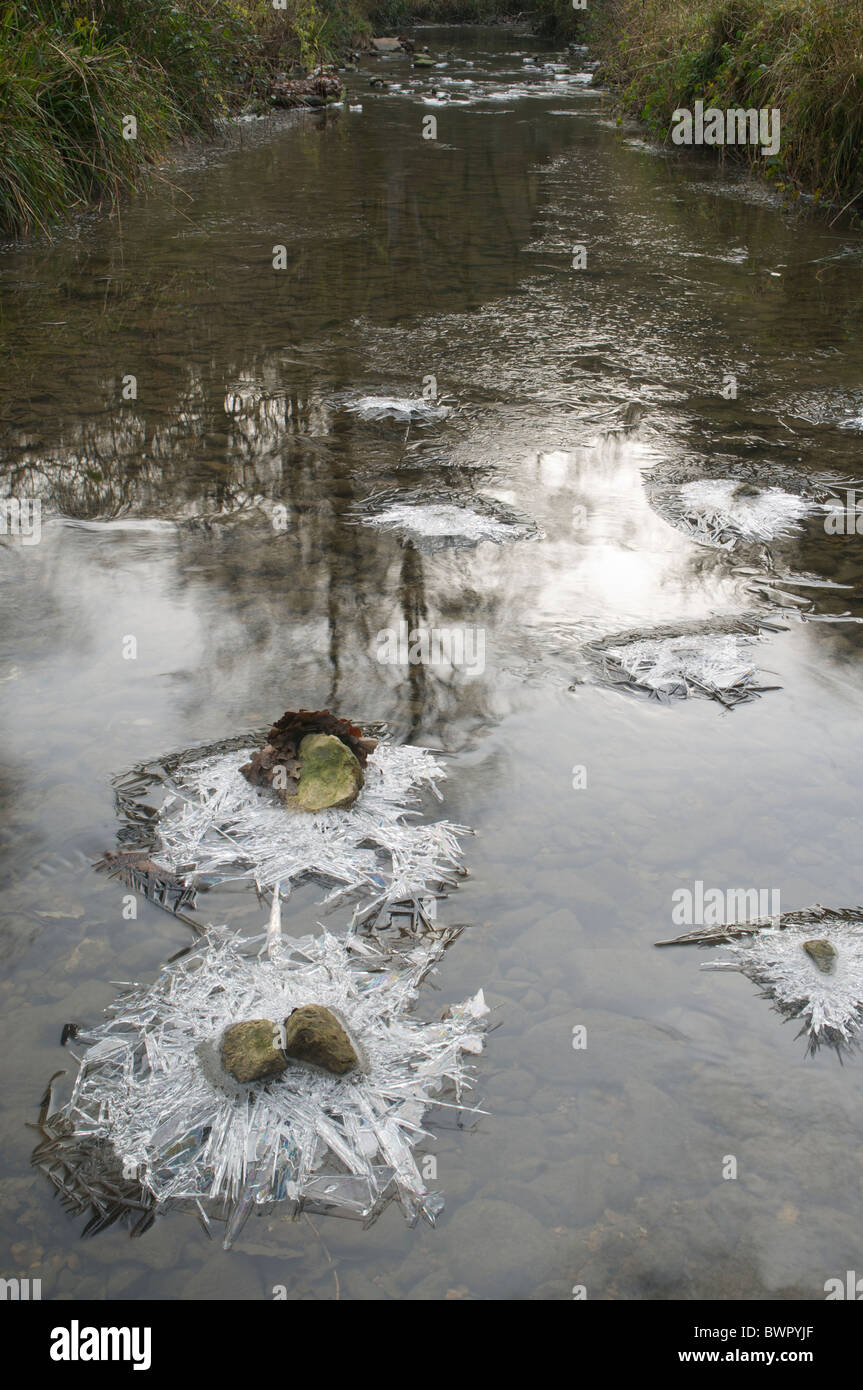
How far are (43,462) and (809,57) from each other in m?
8.12

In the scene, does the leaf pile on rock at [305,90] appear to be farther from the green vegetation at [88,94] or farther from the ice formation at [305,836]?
the ice formation at [305,836]

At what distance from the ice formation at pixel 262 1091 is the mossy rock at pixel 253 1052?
0.02 m

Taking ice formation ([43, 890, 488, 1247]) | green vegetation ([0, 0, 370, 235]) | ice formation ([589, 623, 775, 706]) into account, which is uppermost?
green vegetation ([0, 0, 370, 235])

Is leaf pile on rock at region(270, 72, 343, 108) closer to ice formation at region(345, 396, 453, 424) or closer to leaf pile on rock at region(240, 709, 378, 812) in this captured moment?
ice formation at region(345, 396, 453, 424)

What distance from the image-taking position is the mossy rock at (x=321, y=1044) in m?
2.10

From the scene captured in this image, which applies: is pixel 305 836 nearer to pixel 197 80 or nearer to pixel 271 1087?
pixel 271 1087

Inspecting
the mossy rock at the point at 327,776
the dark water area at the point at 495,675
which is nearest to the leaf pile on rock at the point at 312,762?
the mossy rock at the point at 327,776

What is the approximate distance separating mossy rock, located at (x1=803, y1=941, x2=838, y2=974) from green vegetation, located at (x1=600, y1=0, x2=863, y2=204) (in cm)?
887

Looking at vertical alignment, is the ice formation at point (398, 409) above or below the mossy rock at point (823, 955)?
above

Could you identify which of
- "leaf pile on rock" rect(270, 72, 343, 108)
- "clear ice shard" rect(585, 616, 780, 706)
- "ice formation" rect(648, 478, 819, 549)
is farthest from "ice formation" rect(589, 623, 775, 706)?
"leaf pile on rock" rect(270, 72, 343, 108)

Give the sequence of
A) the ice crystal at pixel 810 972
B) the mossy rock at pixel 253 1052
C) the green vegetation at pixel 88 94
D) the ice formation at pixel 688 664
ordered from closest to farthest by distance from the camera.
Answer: the mossy rock at pixel 253 1052, the ice crystal at pixel 810 972, the ice formation at pixel 688 664, the green vegetation at pixel 88 94

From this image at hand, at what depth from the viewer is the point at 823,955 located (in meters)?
2.39

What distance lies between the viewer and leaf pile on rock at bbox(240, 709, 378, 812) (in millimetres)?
2787
